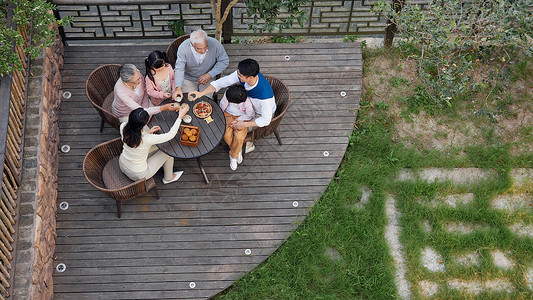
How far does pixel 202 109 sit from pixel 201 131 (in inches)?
13.0

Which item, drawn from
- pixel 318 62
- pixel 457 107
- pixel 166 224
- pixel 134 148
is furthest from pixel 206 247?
pixel 457 107

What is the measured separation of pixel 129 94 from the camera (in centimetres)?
631

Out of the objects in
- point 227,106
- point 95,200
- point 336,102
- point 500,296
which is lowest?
point 500,296

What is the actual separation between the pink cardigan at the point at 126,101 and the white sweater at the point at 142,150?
1.58 feet

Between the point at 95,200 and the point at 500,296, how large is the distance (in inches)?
201

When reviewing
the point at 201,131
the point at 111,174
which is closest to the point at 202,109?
the point at 201,131

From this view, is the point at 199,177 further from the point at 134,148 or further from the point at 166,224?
the point at 134,148

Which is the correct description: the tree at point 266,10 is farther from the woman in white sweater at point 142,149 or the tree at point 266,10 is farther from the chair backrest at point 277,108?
the woman in white sweater at point 142,149

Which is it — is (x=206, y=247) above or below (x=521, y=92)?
below

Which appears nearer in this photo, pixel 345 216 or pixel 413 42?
pixel 345 216

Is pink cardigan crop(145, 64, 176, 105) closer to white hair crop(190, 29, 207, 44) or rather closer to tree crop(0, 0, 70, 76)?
white hair crop(190, 29, 207, 44)

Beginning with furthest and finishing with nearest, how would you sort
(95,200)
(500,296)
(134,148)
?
(95,200), (500,296), (134,148)

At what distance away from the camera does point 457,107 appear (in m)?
7.76

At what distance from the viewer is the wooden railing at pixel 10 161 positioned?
5.23 metres
